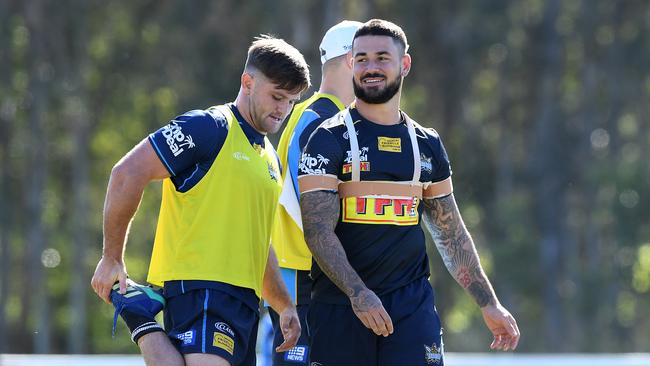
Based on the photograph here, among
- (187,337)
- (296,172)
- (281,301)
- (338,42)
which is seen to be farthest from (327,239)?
(338,42)

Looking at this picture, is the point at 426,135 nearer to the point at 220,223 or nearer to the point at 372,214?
the point at 372,214

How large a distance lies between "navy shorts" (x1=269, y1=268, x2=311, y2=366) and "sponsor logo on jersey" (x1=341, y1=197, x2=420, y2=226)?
95 cm

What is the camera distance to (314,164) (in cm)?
584

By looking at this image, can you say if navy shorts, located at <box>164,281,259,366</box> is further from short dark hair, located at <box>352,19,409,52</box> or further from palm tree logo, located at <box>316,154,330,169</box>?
short dark hair, located at <box>352,19,409,52</box>

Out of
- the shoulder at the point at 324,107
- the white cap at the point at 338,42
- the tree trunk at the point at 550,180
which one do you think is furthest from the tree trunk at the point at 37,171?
the shoulder at the point at 324,107

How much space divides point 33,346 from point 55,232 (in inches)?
129

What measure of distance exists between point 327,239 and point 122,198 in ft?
3.00

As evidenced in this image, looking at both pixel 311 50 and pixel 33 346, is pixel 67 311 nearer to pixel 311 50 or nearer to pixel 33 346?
pixel 33 346

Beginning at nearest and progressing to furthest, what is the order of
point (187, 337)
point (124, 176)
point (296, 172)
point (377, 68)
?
point (124, 176) → point (187, 337) → point (377, 68) → point (296, 172)

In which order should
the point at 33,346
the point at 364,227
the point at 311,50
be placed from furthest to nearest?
the point at 33,346
the point at 311,50
the point at 364,227

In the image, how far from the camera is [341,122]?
19.5 feet

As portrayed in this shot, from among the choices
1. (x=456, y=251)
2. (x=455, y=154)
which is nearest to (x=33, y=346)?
(x=455, y=154)

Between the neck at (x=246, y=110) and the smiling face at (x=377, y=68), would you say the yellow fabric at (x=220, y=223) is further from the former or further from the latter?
the smiling face at (x=377, y=68)

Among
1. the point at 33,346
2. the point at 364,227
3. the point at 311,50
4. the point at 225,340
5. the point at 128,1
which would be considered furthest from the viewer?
the point at 33,346
